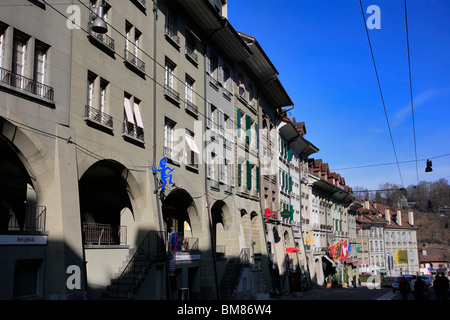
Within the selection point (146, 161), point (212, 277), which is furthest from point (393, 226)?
point (146, 161)

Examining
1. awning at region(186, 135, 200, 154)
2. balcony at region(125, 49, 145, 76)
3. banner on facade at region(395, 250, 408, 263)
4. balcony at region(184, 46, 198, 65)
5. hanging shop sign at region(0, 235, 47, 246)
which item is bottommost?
banner on facade at region(395, 250, 408, 263)

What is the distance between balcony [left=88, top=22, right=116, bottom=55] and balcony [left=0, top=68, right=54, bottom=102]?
3.19 meters

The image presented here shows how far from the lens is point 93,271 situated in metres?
16.9

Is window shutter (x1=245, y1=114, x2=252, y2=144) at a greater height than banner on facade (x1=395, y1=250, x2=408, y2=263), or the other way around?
window shutter (x1=245, y1=114, x2=252, y2=144)

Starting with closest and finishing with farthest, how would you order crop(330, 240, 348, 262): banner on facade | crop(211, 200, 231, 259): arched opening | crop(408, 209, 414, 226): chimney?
crop(211, 200, 231, 259): arched opening → crop(330, 240, 348, 262): banner on facade → crop(408, 209, 414, 226): chimney

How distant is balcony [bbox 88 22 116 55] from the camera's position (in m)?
16.8

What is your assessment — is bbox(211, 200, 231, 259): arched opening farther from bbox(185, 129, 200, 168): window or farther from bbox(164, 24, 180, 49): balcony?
bbox(164, 24, 180, 49): balcony

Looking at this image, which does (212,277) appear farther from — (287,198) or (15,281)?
(287,198)

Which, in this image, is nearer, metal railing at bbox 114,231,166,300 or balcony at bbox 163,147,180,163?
metal railing at bbox 114,231,166,300

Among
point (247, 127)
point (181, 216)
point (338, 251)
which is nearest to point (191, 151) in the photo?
point (181, 216)

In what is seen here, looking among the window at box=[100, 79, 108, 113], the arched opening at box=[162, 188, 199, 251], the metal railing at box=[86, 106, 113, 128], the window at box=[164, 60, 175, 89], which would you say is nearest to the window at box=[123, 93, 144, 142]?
the metal railing at box=[86, 106, 113, 128]

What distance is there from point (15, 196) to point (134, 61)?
7011 mm

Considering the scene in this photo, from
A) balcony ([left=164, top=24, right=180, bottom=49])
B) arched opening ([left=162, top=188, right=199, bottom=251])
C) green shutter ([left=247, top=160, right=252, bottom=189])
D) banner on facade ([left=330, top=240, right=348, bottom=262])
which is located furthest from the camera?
banner on facade ([left=330, top=240, right=348, bottom=262])

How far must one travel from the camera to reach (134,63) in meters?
19.6
